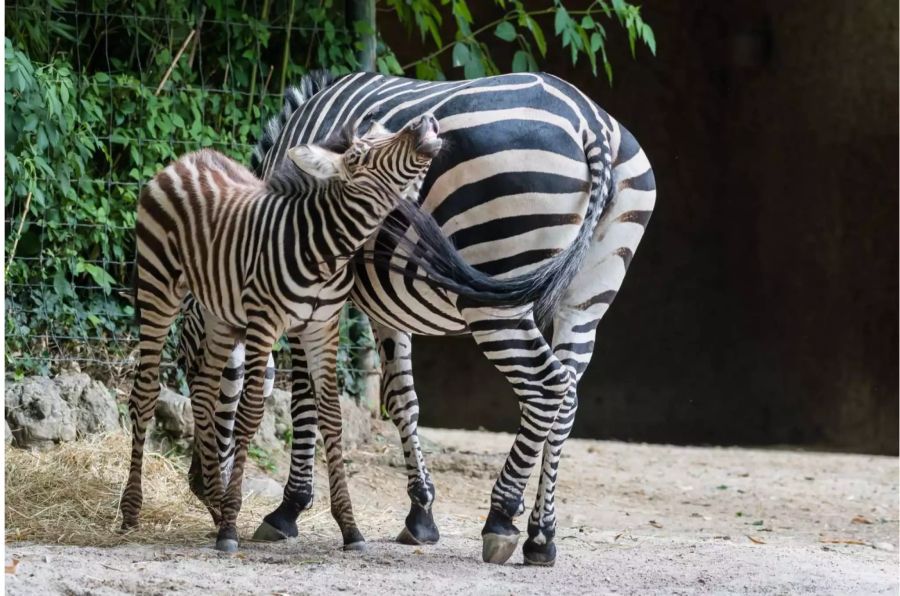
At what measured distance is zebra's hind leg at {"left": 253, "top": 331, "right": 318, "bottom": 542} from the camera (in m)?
4.92

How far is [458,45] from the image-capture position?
7191mm

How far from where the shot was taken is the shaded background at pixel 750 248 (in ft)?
32.4

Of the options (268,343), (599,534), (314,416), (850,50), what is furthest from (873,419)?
(268,343)

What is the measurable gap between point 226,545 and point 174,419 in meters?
2.16

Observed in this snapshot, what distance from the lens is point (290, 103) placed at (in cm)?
539

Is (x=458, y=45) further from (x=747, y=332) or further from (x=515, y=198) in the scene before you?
(x=747, y=332)

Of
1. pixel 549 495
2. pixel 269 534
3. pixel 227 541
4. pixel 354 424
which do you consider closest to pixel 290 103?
pixel 269 534

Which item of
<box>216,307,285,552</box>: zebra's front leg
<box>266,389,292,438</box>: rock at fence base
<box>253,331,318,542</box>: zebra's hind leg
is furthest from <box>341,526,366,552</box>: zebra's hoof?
<box>266,389,292,438</box>: rock at fence base

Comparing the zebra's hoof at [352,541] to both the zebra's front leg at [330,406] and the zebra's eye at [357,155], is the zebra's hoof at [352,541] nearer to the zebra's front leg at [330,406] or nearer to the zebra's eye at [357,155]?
the zebra's front leg at [330,406]

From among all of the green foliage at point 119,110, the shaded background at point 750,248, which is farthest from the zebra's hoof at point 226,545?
the shaded background at point 750,248

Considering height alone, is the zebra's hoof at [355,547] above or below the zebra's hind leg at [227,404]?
below

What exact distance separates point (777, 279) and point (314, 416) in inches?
248

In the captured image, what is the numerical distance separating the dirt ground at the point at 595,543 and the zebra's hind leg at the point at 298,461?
0.12 m

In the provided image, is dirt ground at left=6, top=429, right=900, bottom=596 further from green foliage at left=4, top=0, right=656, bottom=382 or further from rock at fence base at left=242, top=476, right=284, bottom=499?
green foliage at left=4, top=0, right=656, bottom=382
